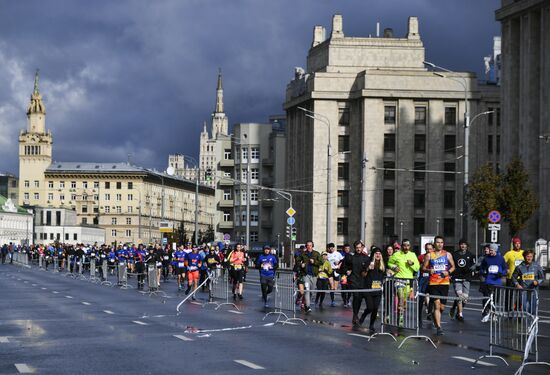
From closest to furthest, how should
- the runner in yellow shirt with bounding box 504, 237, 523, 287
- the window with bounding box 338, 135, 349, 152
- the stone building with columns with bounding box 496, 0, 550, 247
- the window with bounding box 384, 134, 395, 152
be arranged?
the runner in yellow shirt with bounding box 504, 237, 523, 287
the stone building with columns with bounding box 496, 0, 550, 247
the window with bounding box 384, 134, 395, 152
the window with bounding box 338, 135, 349, 152

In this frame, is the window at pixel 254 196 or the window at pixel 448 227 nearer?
the window at pixel 448 227

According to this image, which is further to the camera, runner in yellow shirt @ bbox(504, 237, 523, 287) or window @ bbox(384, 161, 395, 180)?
window @ bbox(384, 161, 395, 180)

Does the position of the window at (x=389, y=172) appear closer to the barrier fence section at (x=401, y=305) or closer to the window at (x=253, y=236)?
the window at (x=253, y=236)

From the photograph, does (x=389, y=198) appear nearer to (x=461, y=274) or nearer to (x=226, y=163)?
(x=226, y=163)

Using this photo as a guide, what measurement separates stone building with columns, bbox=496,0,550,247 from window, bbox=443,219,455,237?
23.1m

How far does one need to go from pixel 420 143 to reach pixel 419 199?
4.60m

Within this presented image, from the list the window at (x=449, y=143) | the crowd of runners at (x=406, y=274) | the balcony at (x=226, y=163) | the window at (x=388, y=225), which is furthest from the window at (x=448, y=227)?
the crowd of runners at (x=406, y=274)

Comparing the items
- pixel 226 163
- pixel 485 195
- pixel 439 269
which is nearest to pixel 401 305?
pixel 439 269

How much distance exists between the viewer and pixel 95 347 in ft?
59.8

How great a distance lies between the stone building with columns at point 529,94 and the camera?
228ft

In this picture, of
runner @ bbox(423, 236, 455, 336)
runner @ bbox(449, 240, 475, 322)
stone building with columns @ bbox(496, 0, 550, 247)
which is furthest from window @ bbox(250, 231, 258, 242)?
runner @ bbox(423, 236, 455, 336)

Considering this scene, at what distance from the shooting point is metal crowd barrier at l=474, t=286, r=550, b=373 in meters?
15.9

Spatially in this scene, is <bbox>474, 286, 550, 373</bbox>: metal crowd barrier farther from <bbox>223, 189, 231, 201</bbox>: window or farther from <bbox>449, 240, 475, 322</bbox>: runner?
<bbox>223, 189, 231, 201</bbox>: window

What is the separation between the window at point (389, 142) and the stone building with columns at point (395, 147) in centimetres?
2
